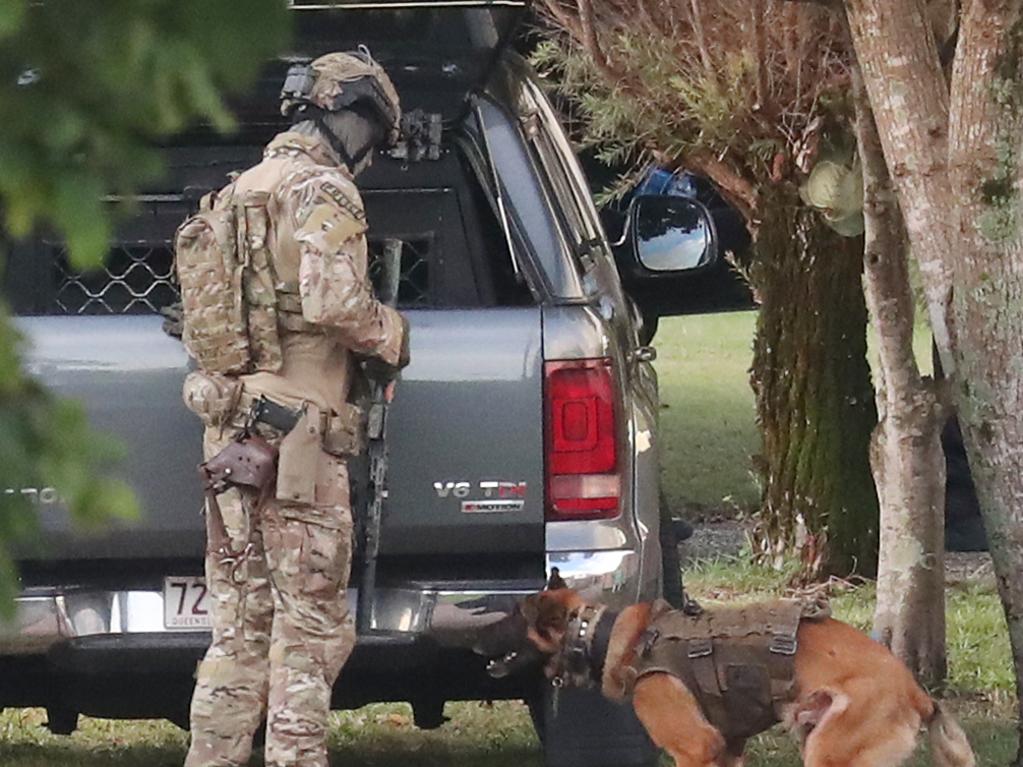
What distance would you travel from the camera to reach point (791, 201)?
8.25m

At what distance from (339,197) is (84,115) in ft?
8.92

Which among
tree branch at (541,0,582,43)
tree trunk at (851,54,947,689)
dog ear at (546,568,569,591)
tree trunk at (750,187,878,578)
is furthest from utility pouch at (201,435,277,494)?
tree trunk at (750,187,878,578)

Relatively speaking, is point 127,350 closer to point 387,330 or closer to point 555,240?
point 387,330

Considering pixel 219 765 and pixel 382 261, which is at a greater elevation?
pixel 382 261

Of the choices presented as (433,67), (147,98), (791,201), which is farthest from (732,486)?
(147,98)

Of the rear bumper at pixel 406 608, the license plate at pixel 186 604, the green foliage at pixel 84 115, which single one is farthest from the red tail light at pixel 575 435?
the green foliage at pixel 84 115

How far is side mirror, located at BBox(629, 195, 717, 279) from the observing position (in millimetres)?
5562

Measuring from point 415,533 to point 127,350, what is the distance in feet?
2.64

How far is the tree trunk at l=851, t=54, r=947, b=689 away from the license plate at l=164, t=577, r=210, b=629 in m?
2.51

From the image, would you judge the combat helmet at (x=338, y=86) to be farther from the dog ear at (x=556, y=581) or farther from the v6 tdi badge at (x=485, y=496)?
the dog ear at (x=556, y=581)

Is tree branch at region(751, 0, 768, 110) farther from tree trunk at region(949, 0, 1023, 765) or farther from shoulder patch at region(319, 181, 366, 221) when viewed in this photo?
shoulder patch at region(319, 181, 366, 221)

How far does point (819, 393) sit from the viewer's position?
8422mm

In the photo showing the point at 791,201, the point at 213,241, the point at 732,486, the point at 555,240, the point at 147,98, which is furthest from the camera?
the point at 732,486

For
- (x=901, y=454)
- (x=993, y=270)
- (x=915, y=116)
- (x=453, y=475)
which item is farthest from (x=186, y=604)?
(x=901, y=454)
